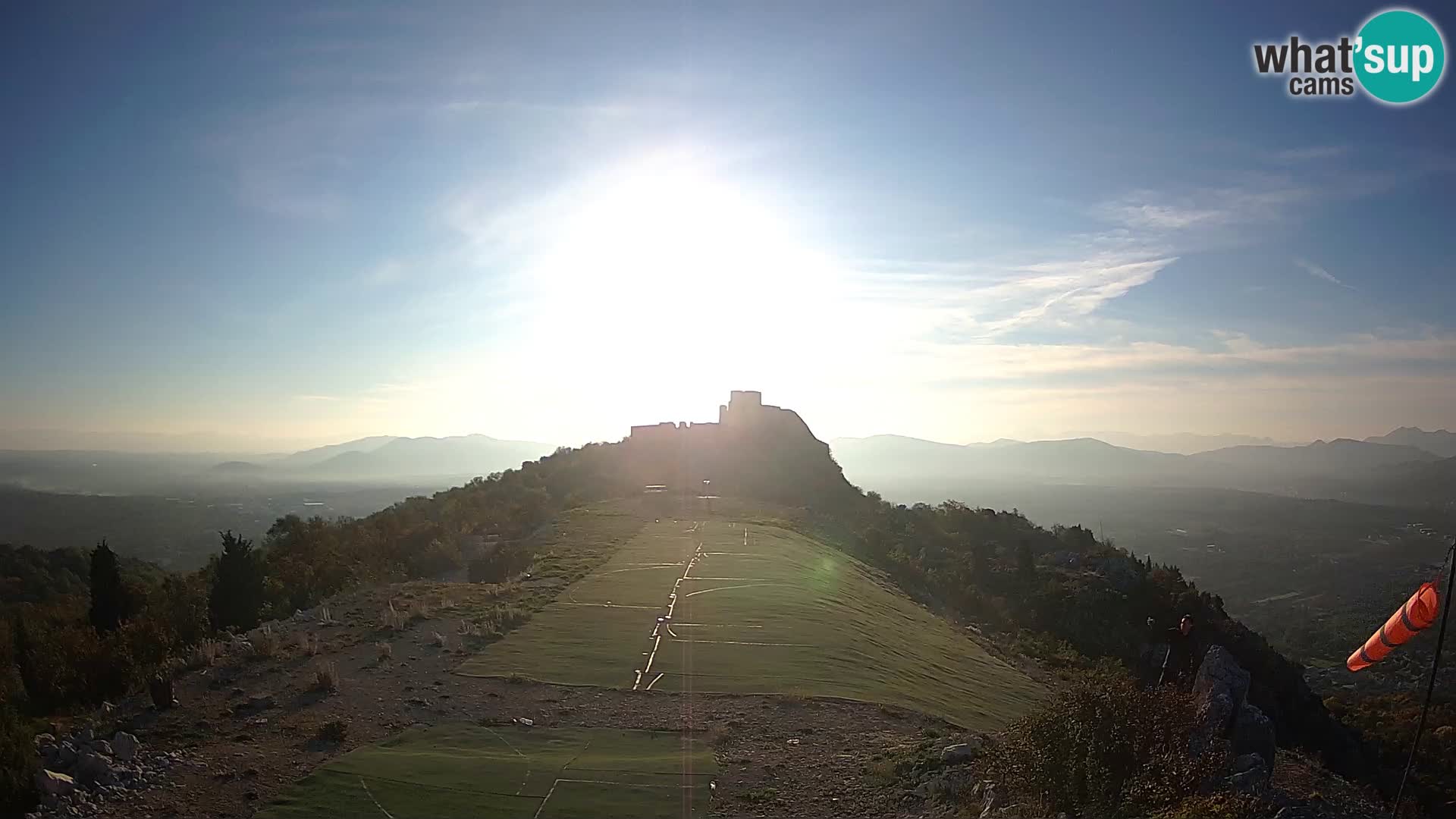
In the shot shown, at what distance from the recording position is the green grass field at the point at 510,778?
23.9 ft

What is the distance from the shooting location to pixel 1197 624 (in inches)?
1045

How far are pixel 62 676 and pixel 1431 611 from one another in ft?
52.4

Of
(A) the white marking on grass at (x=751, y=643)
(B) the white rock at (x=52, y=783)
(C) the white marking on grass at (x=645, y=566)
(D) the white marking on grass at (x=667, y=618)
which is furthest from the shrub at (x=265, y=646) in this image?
(C) the white marking on grass at (x=645, y=566)

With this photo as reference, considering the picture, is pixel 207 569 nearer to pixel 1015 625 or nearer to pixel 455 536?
pixel 455 536

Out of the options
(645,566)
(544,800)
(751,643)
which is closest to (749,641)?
(751,643)

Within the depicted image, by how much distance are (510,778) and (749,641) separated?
20.5 feet

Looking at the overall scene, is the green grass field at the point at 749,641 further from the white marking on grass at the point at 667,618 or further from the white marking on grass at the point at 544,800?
the white marking on grass at the point at 544,800

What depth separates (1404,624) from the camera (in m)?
5.54

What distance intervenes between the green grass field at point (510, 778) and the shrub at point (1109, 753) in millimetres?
3206

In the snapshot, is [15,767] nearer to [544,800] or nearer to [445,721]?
[445,721]

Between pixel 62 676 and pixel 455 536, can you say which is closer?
pixel 62 676

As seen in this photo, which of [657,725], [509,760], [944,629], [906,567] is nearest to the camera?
[509,760]

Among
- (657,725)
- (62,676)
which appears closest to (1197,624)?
(657,725)

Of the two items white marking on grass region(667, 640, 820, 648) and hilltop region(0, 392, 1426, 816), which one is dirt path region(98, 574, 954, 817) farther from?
white marking on grass region(667, 640, 820, 648)
